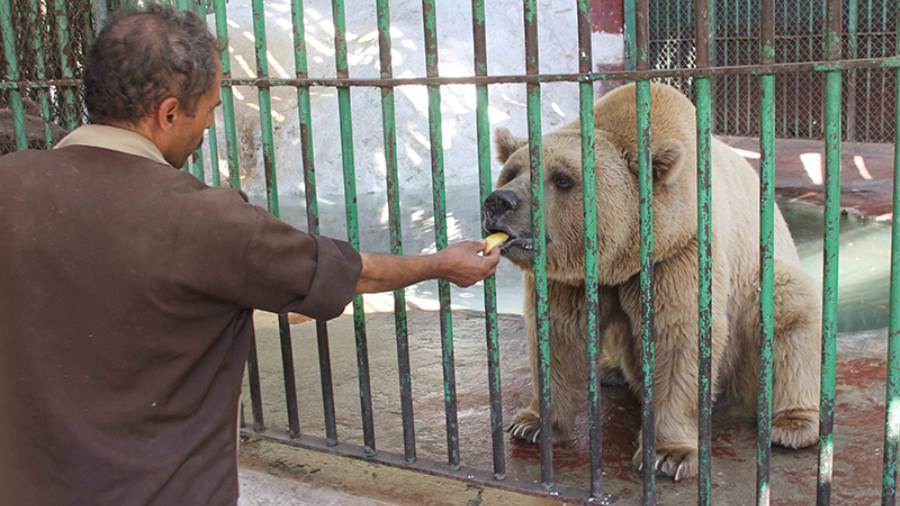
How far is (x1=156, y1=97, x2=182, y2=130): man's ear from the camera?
2252 millimetres

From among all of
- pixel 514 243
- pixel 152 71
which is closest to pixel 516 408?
pixel 514 243

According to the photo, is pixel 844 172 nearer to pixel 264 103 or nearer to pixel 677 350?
pixel 677 350

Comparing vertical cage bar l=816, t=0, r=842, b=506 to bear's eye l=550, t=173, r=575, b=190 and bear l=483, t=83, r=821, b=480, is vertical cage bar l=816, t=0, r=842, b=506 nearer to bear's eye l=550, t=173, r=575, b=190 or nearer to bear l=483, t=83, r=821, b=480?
bear l=483, t=83, r=821, b=480

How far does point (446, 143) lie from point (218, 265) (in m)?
11.3

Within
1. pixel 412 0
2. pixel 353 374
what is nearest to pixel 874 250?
pixel 353 374

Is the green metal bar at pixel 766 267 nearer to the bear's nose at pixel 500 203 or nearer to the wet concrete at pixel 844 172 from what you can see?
the bear's nose at pixel 500 203

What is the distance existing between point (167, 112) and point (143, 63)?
0.14m

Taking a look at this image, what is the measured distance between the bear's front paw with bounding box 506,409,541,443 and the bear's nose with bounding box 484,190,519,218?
1.01 meters

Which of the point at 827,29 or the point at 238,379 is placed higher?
the point at 827,29

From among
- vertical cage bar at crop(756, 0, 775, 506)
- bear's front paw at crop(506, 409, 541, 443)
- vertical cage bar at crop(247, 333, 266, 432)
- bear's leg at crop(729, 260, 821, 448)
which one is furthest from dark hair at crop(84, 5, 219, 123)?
bear's leg at crop(729, 260, 821, 448)

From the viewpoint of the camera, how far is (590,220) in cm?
293

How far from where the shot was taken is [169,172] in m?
2.20

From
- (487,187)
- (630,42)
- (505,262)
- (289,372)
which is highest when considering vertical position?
(630,42)

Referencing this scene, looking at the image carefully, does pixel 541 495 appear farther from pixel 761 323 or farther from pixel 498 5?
pixel 498 5
